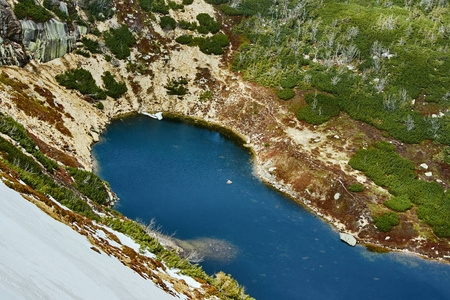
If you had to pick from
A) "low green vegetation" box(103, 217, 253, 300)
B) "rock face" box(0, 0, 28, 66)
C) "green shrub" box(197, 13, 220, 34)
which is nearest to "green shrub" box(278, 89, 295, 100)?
"green shrub" box(197, 13, 220, 34)

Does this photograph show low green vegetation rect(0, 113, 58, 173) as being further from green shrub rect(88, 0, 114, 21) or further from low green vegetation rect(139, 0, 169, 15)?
low green vegetation rect(139, 0, 169, 15)

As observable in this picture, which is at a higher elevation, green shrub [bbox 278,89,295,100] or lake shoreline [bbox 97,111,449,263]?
green shrub [bbox 278,89,295,100]

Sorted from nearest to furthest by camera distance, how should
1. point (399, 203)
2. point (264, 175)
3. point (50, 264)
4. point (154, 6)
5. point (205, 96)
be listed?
point (50, 264) < point (399, 203) < point (264, 175) < point (205, 96) < point (154, 6)

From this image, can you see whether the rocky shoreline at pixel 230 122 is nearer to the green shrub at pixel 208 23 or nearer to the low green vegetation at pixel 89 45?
the low green vegetation at pixel 89 45

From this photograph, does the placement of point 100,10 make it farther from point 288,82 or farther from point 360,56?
point 360,56

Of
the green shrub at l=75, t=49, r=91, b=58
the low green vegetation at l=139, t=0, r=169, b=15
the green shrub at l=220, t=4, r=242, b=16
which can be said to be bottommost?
the green shrub at l=75, t=49, r=91, b=58

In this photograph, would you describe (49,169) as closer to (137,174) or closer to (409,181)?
(137,174)

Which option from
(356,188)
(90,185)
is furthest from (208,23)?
(90,185)

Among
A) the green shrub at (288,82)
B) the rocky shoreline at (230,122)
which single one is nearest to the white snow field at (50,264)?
the rocky shoreline at (230,122)
